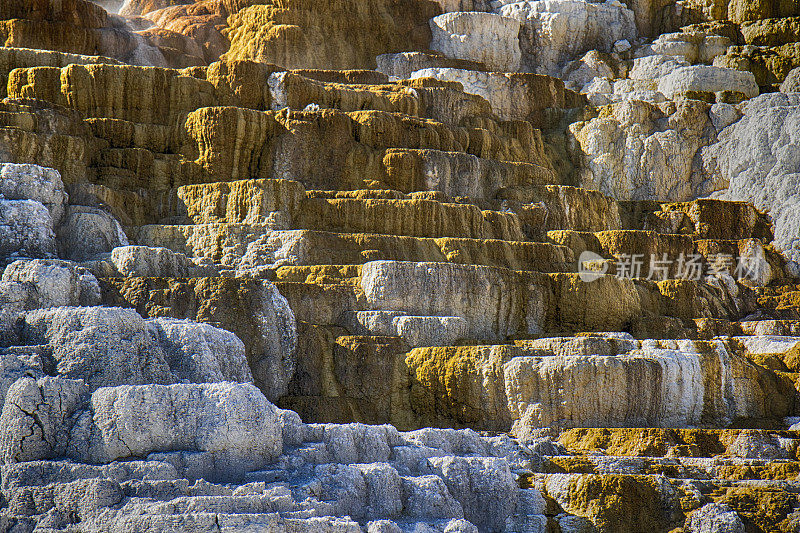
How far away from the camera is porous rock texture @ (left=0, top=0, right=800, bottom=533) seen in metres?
8.69

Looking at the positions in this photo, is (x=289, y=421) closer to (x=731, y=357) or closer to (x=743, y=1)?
(x=731, y=357)

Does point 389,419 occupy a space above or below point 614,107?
below

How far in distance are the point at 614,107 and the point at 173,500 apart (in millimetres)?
23922

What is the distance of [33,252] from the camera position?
1515cm

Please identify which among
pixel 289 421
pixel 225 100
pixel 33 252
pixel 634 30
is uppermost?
pixel 634 30

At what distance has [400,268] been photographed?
16125mm

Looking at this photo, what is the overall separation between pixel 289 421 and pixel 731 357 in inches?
306

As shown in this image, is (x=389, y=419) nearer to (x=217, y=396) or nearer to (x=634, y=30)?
(x=217, y=396)

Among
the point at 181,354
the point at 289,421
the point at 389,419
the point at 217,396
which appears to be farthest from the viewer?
the point at 389,419

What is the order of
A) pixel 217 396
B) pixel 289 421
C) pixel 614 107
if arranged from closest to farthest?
1. pixel 217 396
2. pixel 289 421
3. pixel 614 107

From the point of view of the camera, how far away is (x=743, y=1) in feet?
111

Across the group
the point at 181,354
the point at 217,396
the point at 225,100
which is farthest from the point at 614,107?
the point at 217,396

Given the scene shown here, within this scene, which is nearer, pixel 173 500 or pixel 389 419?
pixel 173 500

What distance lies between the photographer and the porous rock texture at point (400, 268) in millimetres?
8688
